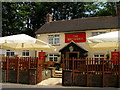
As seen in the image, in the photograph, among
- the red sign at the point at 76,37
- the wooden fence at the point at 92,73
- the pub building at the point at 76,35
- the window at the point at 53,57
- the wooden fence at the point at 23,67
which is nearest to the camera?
the wooden fence at the point at 92,73

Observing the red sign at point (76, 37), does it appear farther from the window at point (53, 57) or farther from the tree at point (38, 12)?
the tree at point (38, 12)

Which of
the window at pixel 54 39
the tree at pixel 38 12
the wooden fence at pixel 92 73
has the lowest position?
the wooden fence at pixel 92 73

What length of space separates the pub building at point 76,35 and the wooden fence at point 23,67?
815cm

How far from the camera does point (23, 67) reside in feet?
33.2

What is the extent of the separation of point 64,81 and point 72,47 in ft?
29.8

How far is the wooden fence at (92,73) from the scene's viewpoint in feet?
28.8

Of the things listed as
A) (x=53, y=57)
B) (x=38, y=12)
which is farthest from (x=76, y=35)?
(x=38, y=12)

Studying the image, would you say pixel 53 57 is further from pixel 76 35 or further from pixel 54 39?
pixel 76 35

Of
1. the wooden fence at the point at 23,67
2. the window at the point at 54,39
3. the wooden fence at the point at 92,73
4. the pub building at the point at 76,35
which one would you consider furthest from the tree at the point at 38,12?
the wooden fence at the point at 92,73

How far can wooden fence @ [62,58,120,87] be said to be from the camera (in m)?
8.77

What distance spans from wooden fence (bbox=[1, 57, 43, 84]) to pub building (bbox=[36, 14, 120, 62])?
8.15 meters

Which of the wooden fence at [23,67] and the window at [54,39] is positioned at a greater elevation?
the window at [54,39]

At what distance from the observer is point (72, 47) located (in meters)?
18.1

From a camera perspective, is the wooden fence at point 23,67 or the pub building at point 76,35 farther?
the pub building at point 76,35
